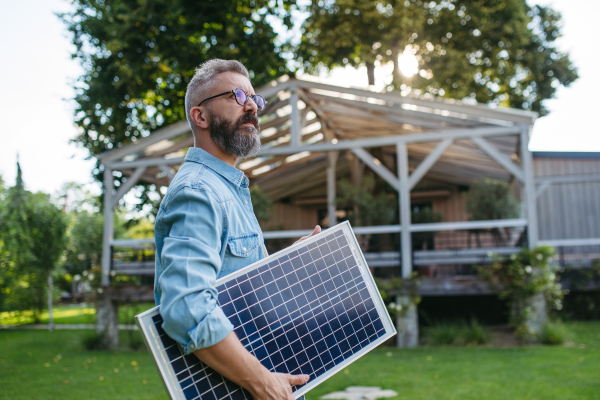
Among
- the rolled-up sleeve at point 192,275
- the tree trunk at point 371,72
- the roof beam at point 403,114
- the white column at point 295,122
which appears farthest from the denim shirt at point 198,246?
the tree trunk at point 371,72

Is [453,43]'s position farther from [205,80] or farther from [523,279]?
[205,80]

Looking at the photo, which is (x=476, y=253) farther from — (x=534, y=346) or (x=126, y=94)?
(x=126, y=94)

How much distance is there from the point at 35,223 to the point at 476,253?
40.3ft

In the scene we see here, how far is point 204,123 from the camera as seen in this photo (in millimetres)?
1684

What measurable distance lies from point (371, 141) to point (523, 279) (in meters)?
3.83

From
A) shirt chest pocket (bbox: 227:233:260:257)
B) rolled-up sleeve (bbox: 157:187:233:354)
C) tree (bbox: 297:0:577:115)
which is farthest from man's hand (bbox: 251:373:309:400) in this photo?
tree (bbox: 297:0:577:115)

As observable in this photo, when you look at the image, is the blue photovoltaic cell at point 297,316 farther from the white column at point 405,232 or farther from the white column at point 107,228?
the white column at point 107,228

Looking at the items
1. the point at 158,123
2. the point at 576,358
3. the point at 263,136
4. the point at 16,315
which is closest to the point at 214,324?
the point at 576,358

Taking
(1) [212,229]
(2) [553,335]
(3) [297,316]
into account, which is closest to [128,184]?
(2) [553,335]

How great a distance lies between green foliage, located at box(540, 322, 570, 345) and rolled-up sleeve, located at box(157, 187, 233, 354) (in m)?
8.78

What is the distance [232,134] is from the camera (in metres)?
1.68

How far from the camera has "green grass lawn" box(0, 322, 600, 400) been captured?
569cm

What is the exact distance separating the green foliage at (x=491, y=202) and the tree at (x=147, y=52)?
23.0ft

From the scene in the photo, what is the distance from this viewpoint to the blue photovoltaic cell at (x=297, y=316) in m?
1.35
